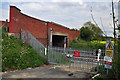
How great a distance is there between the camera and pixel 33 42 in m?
11.4

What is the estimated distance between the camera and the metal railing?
1081 cm

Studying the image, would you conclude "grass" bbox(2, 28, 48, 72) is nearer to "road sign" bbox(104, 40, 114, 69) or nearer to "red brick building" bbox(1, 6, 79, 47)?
"red brick building" bbox(1, 6, 79, 47)

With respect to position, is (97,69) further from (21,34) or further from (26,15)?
(26,15)

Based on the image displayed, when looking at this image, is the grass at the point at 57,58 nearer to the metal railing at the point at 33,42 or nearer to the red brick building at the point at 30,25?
the metal railing at the point at 33,42

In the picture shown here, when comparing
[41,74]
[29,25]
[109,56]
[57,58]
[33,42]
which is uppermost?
[29,25]

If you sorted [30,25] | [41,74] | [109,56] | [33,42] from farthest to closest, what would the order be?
[30,25]
[33,42]
[41,74]
[109,56]

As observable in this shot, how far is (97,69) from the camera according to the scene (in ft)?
25.5

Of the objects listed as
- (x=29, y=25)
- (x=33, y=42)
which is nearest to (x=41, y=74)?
(x=33, y=42)

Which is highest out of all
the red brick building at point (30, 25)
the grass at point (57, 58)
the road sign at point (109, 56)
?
the red brick building at point (30, 25)

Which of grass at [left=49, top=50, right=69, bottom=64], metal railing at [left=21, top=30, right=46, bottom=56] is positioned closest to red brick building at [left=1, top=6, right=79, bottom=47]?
metal railing at [left=21, top=30, right=46, bottom=56]

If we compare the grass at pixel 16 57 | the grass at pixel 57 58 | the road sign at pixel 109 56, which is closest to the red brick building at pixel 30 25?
the grass at pixel 16 57

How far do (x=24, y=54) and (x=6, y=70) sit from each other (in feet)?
6.63

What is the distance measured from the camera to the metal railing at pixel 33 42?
35.5 ft

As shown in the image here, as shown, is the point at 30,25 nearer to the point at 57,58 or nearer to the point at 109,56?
the point at 57,58
